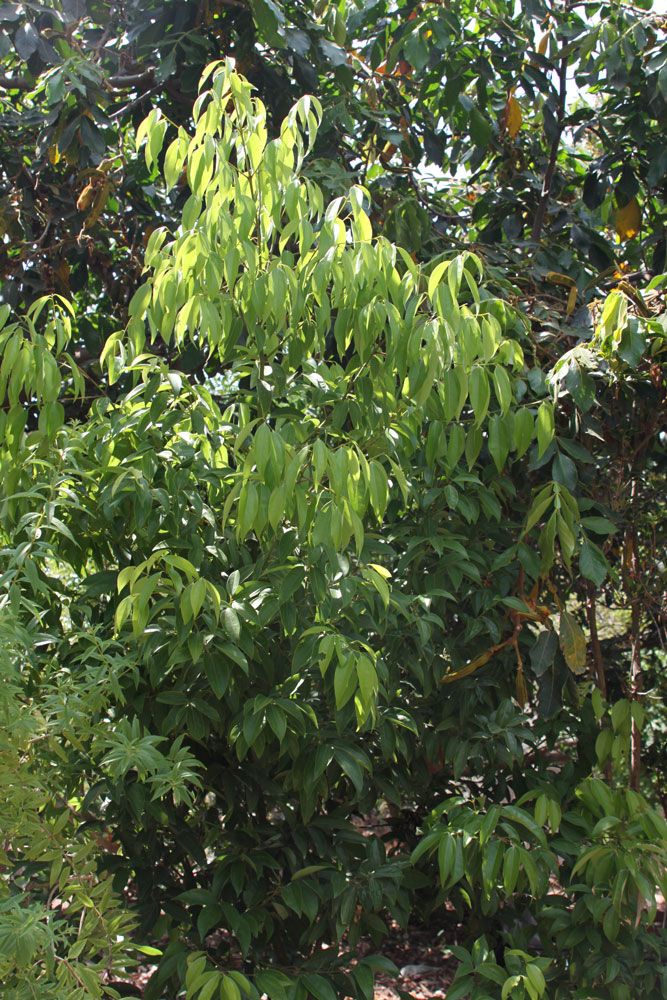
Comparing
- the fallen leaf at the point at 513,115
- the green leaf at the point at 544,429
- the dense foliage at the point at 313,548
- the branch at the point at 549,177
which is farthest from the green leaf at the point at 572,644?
the fallen leaf at the point at 513,115

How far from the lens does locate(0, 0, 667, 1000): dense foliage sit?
1.75 m

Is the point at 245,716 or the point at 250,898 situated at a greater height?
the point at 245,716

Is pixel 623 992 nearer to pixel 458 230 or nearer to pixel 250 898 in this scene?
pixel 250 898

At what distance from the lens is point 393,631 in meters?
2.11

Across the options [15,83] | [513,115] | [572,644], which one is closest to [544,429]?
[572,644]

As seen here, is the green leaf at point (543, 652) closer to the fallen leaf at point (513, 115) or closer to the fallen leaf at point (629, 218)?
the fallen leaf at point (629, 218)

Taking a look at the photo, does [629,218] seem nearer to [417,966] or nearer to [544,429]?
[544,429]

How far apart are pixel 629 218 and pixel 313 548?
1798 millimetres

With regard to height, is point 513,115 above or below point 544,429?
above

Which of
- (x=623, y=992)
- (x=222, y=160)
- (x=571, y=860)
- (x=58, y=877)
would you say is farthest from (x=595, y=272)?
(x=58, y=877)

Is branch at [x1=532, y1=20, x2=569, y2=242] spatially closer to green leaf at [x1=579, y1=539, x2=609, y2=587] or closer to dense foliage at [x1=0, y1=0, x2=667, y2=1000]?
dense foliage at [x1=0, y1=0, x2=667, y2=1000]

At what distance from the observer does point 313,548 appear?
1.78 metres

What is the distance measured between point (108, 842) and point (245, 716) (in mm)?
688

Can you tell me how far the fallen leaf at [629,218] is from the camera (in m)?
3.00
